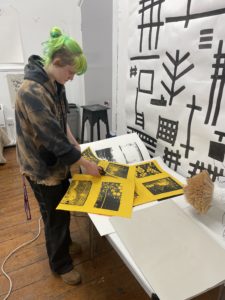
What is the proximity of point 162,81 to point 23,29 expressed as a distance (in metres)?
2.52

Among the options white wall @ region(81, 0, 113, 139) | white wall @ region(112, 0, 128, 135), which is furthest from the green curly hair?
white wall @ region(81, 0, 113, 139)

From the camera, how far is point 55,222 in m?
1.10

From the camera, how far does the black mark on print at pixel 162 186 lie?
102cm

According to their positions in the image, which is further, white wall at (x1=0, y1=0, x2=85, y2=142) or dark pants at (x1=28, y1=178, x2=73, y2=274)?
white wall at (x1=0, y1=0, x2=85, y2=142)

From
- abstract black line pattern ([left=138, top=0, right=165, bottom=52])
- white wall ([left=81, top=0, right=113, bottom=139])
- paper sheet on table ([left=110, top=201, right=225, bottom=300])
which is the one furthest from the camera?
white wall ([left=81, top=0, right=113, bottom=139])

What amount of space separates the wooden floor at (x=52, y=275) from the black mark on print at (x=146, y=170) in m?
0.62

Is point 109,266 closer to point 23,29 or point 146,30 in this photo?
point 146,30

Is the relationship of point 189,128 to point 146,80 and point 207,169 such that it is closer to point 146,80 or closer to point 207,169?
point 207,169

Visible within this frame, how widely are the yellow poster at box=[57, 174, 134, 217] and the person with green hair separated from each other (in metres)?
0.06

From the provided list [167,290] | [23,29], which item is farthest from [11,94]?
[167,290]

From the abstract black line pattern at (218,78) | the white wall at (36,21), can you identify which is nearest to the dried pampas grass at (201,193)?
the abstract black line pattern at (218,78)

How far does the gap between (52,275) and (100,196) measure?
0.72 m

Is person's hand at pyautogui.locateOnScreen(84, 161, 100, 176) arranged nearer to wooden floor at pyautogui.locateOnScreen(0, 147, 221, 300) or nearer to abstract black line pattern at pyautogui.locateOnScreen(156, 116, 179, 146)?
abstract black line pattern at pyautogui.locateOnScreen(156, 116, 179, 146)

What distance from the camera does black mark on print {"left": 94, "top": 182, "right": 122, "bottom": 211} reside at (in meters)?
0.90
